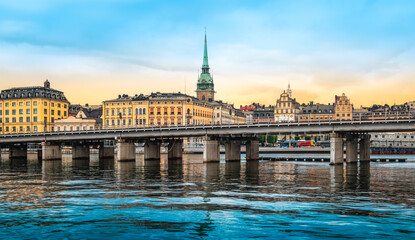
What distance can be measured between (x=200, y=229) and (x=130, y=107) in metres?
176

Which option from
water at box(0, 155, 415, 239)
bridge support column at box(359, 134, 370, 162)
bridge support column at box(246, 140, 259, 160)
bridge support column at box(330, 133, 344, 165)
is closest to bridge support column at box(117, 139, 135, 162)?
bridge support column at box(246, 140, 259, 160)

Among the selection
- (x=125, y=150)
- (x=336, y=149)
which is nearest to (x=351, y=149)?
(x=336, y=149)

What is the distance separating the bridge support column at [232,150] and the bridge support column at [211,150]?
18.1 ft

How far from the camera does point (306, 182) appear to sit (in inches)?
2124

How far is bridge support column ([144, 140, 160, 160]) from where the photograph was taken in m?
118

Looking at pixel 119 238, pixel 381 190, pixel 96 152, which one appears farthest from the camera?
pixel 96 152

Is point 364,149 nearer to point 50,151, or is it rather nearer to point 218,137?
point 218,137

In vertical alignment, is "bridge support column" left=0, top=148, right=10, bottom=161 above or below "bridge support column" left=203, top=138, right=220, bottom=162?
below

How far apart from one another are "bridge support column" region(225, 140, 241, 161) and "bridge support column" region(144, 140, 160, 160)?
2024cm

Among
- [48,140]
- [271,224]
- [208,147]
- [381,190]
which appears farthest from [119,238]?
[48,140]

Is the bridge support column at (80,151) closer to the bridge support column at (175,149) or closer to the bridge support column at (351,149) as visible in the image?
the bridge support column at (175,149)

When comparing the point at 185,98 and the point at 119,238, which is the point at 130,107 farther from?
the point at 119,238

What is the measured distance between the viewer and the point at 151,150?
119m

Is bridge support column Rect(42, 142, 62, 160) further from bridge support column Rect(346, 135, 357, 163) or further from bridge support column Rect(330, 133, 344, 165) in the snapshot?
bridge support column Rect(346, 135, 357, 163)
